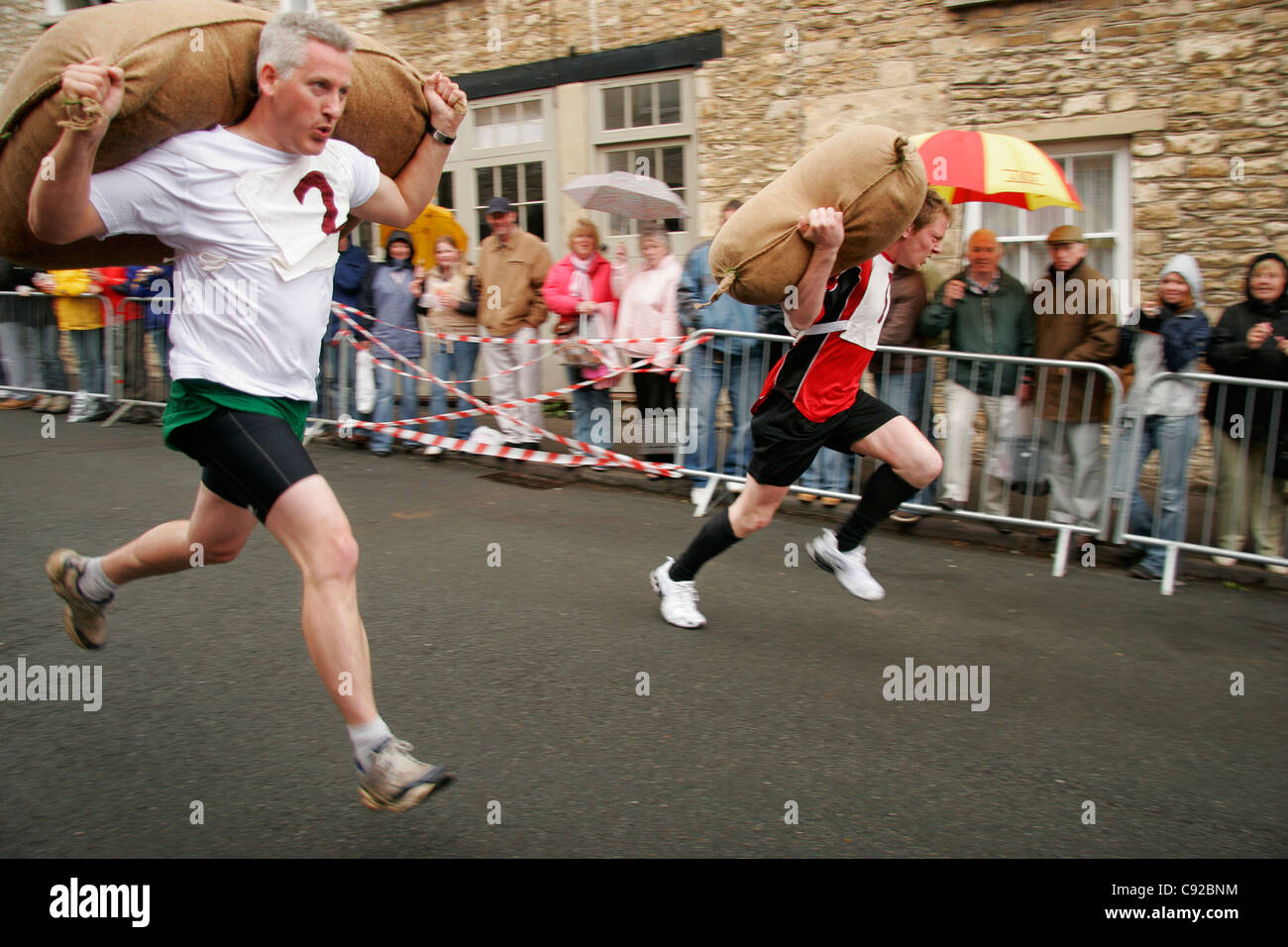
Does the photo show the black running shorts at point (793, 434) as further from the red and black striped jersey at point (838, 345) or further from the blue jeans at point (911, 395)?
the blue jeans at point (911, 395)

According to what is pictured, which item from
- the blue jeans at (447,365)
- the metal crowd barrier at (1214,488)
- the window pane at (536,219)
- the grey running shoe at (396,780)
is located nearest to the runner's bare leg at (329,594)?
the grey running shoe at (396,780)

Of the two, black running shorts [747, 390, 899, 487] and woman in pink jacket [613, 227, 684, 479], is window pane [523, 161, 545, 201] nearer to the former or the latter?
woman in pink jacket [613, 227, 684, 479]

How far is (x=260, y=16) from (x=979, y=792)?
323cm

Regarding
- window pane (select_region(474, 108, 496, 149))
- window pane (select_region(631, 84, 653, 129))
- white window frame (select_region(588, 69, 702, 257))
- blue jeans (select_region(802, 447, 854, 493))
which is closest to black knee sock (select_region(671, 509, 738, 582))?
blue jeans (select_region(802, 447, 854, 493))

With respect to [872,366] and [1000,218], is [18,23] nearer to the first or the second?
[1000,218]

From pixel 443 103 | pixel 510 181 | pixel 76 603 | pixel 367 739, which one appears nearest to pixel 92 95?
pixel 443 103

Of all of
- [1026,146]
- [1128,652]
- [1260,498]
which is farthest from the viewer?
[1026,146]

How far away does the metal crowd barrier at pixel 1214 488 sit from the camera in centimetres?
667

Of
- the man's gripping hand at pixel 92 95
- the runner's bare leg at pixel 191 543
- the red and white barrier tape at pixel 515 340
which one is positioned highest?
the man's gripping hand at pixel 92 95

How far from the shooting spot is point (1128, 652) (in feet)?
17.5

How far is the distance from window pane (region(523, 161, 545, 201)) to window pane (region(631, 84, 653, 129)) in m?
1.39
